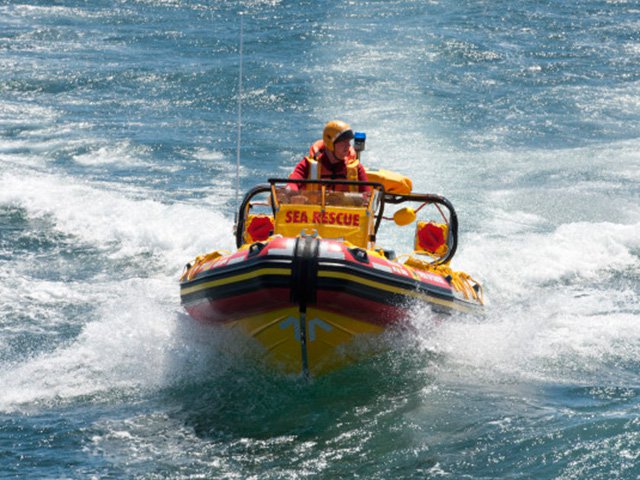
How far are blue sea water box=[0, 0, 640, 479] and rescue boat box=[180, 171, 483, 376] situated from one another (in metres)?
0.24

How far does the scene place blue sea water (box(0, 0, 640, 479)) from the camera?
20.9 feet

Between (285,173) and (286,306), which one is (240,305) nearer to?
(286,306)

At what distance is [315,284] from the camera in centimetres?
660

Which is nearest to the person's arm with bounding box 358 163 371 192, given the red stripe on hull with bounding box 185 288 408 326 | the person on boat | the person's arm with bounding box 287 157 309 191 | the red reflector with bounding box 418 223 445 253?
the person on boat

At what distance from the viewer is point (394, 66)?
59.4 feet

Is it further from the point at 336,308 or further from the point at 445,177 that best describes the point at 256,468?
the point at 445,177

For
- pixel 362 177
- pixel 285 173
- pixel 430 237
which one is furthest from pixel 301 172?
pixel 285 173

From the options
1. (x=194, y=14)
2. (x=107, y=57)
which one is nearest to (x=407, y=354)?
(x=107, y=57)

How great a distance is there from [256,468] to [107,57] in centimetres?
1470

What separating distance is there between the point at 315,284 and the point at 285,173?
7.14 m

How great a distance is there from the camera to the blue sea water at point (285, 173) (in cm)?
637

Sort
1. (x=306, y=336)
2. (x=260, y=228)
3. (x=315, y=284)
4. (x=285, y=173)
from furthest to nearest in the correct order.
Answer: (x=285, y=173), (x=260, y=228), (x=306, y=336), (x=315, y=284)

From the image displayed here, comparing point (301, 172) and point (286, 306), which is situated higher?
point (301, 172)

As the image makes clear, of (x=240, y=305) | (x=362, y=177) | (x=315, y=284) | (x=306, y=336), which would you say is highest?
(x=362, y=177)
